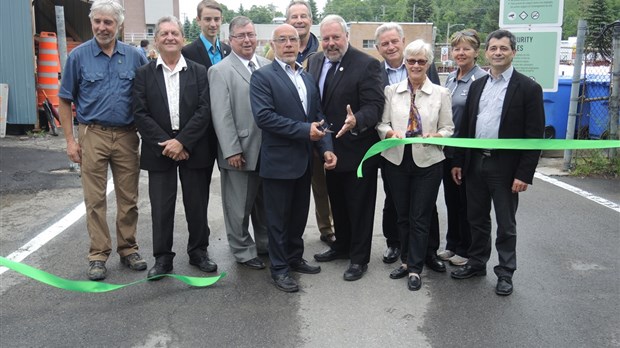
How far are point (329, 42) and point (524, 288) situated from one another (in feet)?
8.31

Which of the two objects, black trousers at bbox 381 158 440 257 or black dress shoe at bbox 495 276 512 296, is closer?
black dress shoe at bbox 495 276 512 296

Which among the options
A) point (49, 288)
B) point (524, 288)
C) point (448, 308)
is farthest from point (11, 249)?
point (524, 288)

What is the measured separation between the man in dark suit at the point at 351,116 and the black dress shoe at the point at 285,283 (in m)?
0.48

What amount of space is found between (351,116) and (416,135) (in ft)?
1.87

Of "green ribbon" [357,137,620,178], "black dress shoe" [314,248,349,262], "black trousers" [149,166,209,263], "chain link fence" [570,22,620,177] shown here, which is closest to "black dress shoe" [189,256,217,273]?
"black trousers" [149,166,209,263]

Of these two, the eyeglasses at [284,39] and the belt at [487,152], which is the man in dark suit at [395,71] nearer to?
the belt at [487,152]

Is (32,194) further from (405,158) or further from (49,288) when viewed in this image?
(405,158)

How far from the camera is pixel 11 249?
5.58 meters

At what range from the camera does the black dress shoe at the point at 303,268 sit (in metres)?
5.07

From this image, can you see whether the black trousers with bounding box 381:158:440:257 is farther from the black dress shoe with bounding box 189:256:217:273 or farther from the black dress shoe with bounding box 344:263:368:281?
the black dress shoe with bounding box 189:256:217:273

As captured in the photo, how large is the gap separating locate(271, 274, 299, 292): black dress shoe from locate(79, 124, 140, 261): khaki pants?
54.0 inches

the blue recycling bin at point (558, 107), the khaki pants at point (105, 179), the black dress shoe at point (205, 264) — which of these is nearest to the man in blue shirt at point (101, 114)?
the khaki pants at point (105, 179)

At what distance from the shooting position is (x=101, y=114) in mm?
4777

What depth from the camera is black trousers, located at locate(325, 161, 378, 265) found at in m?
4.88
